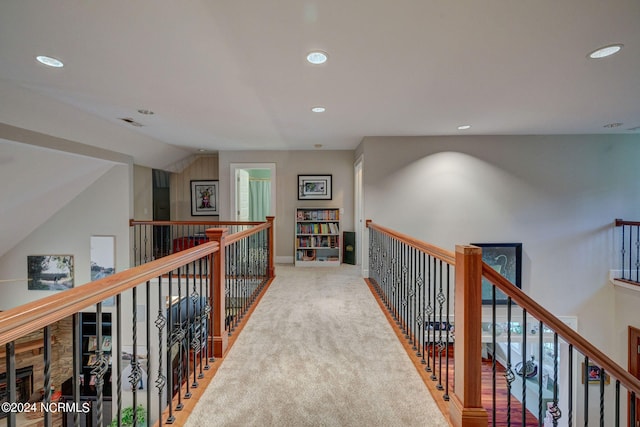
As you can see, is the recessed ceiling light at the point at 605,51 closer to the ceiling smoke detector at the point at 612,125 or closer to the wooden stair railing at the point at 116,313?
the ceiling smoke detector at the point at 612,125

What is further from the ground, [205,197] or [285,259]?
[205,197]

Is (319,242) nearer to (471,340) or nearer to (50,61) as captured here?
(471,340)

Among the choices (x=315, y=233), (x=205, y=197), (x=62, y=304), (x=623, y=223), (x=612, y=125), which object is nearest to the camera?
(x=62, y=304)

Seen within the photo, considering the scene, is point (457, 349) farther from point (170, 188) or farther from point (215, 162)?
point (170, 188)

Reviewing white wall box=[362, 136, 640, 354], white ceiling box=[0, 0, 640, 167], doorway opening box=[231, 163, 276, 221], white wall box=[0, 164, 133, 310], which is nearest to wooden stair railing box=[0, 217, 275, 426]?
white ceiling box=[0, 0, 640, 167]

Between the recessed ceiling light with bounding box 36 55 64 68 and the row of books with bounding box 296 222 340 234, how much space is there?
409cm

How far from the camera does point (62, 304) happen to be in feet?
3.08

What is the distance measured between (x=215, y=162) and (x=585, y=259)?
7160 millimetres

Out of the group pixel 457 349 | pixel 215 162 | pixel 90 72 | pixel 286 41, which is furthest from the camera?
pixel 215 162

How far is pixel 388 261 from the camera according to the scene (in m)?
3.61

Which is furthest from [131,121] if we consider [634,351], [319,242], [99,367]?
[634,351]

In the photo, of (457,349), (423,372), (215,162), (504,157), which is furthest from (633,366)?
(215,162)

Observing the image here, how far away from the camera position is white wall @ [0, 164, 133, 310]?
16.7 feet

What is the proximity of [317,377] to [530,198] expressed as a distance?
4619mm
